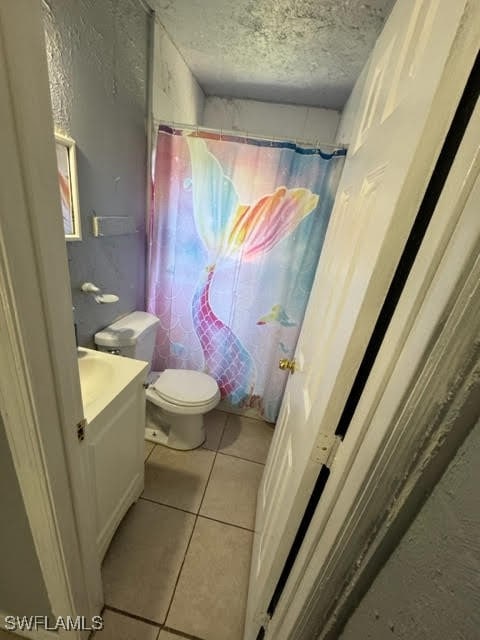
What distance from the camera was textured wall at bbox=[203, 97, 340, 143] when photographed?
2.10 meters

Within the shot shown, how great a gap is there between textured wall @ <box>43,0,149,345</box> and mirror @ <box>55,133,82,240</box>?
0.04m

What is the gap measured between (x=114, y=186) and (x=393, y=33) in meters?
1.26

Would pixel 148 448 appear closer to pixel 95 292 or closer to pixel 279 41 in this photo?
pixel 95 292

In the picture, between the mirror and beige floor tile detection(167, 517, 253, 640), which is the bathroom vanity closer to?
beige floor tile detection(167, 517, 253, 640)

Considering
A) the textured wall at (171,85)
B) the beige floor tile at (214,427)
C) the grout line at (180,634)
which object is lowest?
the grout line at (180,634)

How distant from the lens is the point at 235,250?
1.77 meters

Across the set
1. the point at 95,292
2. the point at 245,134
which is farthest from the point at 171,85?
the point at 95,292

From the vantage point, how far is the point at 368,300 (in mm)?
486

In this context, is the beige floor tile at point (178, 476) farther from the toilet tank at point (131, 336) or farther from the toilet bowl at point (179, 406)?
the toilet tank at point (131, 336)

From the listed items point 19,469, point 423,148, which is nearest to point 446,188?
point 423,148

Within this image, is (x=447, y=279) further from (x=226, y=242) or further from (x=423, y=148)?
(x=226, y=242)

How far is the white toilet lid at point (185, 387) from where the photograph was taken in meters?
1.60

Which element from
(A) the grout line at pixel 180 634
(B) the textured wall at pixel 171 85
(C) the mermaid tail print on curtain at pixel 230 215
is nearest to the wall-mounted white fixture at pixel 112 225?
(C) the mermaid tail print on curtain at pixel 230 215

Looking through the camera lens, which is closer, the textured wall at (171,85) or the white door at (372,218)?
the white door at (372,218)
